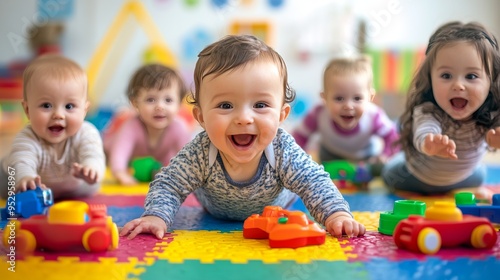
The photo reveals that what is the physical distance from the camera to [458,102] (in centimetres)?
128

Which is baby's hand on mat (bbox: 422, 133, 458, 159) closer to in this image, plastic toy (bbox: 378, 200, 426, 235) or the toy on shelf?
plastic toy (bbox: 378, 200, 426, 235)

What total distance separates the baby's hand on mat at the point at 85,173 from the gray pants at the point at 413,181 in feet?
2.72

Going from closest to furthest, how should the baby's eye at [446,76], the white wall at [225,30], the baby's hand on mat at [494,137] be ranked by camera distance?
the baby's hand on mat at [494,137] → the baby's eye at [446,76] → the white wall at [225,30]

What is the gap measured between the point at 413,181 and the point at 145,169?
81 centimetres

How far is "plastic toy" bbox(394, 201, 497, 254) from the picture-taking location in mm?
874

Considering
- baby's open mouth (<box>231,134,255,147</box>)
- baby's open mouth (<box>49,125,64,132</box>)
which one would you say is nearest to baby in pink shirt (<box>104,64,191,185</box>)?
baby's open mouth (<box>49,125,64,132</box>)

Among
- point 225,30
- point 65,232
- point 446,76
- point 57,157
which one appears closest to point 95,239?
point 65,232

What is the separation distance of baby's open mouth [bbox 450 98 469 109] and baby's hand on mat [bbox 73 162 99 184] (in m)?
0.83

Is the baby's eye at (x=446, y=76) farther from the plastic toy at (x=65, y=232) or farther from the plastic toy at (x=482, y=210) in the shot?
the plastic toy at (x=65, y=232)

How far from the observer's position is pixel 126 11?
3.57m

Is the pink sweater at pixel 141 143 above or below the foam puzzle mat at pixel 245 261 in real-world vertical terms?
above

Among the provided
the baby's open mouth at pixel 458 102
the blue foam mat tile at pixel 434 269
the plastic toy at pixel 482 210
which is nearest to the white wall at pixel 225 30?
the baby's open mouth at pixel 458 102

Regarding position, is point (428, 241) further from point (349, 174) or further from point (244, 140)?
point (349, 174)

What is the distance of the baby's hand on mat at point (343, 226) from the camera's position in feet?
3.22
